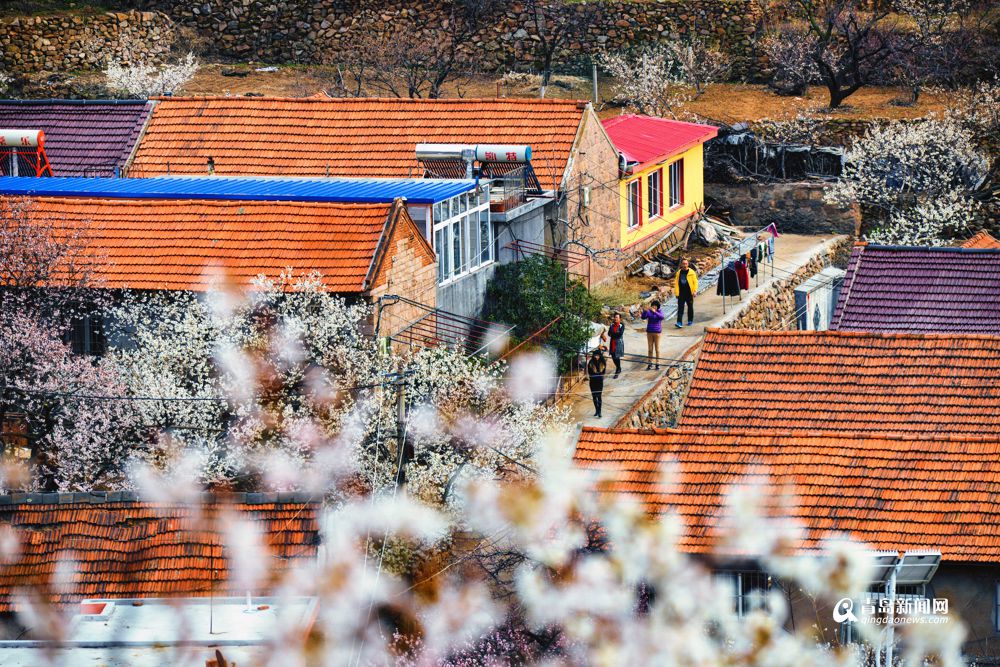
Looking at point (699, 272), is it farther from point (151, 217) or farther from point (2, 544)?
point (2, 544)

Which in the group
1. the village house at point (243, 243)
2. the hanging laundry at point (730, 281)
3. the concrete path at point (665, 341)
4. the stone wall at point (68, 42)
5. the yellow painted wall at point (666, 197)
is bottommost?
the concrete path at point (665, 341)

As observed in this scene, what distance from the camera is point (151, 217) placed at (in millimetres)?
26031

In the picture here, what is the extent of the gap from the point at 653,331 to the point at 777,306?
6.40 m

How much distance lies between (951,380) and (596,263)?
12.3m

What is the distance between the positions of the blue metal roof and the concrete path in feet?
12.8

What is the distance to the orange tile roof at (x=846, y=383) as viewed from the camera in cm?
2062

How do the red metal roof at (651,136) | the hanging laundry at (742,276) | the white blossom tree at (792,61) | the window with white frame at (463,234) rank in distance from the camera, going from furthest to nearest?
1. the white blossom tree at (792,61)
2. the red metal roof at (651,136)
3. the hanging laundry at (742,276)
4. the window with white frame at (463,234)

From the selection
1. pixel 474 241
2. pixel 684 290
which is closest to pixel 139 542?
pixel 474 241

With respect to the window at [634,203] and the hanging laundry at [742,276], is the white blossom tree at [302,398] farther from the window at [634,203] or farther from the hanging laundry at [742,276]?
the window at [634,203]

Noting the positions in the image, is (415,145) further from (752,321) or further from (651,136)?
(651,136)

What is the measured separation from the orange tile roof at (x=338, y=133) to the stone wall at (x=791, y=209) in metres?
9.41

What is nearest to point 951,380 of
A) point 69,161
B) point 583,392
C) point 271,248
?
point 583,392

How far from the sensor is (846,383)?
21.2 m

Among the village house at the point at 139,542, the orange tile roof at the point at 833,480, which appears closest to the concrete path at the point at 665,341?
the orange tile roof at the point at 833,480
